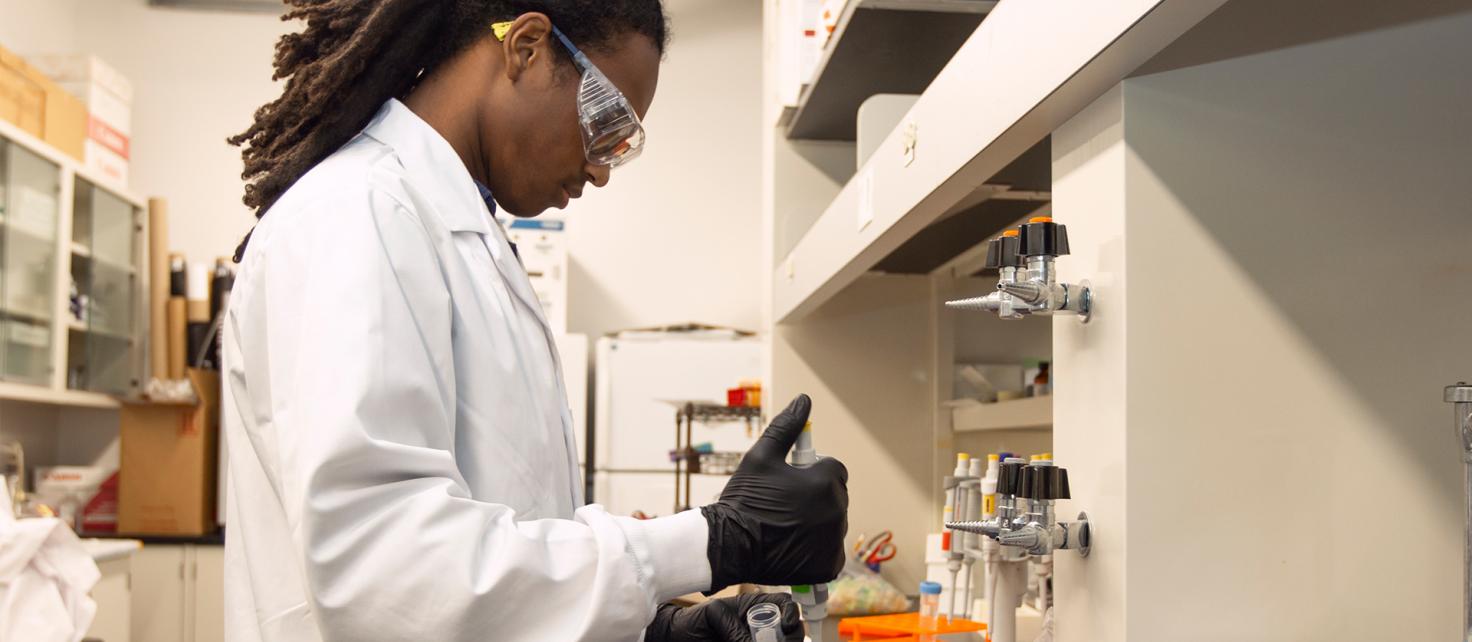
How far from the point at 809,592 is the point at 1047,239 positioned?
36 centimetres

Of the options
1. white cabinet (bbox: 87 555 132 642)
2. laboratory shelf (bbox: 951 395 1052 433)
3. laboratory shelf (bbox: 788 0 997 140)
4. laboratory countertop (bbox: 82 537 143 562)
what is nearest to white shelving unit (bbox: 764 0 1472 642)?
laboratory shelf (bbox: 788 0 997 140)

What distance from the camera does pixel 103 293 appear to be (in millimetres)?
4223

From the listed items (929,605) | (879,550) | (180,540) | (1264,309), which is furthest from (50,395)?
(1264,309)

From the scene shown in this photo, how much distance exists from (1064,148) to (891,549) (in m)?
1.85

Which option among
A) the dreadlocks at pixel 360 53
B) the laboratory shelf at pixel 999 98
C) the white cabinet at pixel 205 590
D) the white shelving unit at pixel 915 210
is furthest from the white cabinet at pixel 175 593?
the dreadlocks at pixel 360 53

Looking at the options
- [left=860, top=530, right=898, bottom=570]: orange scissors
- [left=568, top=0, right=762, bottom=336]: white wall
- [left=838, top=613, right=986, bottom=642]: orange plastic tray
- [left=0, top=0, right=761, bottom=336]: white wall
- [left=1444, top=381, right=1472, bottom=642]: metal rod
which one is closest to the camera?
[left=1444, top=381, right=1472, bottom=642]: metal rod

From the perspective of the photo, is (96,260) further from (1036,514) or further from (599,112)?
(1036,514)

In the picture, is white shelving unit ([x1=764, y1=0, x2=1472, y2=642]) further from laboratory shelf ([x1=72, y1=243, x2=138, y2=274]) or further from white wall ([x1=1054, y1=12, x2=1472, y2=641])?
laboratory shelf ([x1=72, y1=243, x2=138, y2=274])

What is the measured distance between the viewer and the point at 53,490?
4184 mm

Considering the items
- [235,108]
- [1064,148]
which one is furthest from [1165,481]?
[235,108]

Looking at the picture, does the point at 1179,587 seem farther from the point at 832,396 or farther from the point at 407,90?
the point at 832,396

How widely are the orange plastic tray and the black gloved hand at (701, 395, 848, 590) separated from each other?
2.07 ft

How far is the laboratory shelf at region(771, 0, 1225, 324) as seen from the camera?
0.72 metres

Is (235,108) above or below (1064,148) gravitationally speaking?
above
